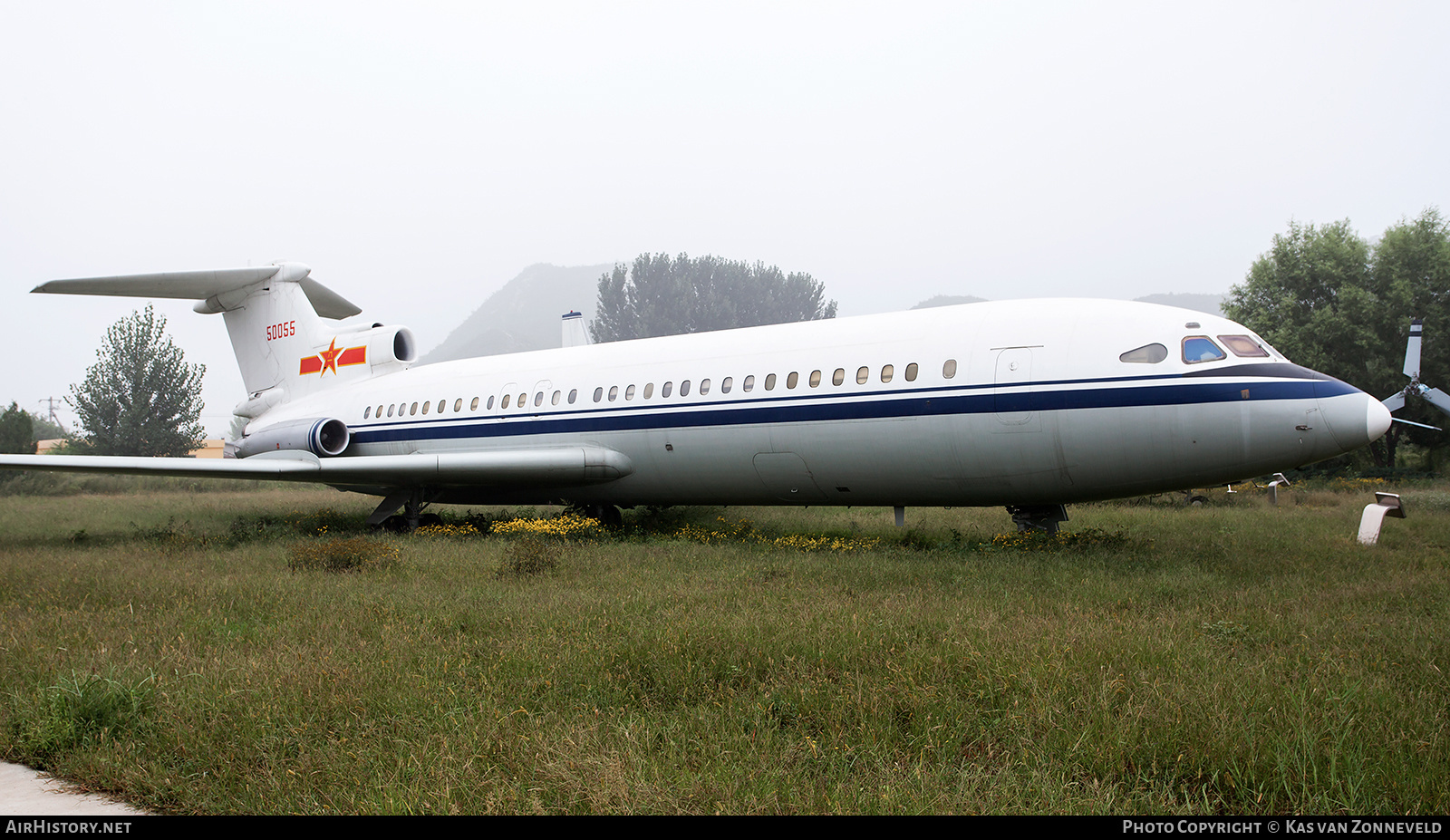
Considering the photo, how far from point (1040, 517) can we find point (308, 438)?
1327 cm

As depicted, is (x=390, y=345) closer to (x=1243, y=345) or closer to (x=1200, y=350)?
(x=1200, y=350)

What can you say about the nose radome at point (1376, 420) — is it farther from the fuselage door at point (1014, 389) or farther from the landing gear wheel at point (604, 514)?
the landing gear wheel at point (604, 514)

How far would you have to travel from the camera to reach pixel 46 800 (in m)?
3.66

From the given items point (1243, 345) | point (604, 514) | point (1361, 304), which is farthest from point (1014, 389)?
point (1361, 304)

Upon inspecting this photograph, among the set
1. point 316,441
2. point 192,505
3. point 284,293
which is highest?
point 284,293

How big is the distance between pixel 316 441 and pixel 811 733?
14.3 metres

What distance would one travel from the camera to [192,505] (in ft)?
76.2

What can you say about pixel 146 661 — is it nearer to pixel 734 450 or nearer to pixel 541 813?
pixel 541 813

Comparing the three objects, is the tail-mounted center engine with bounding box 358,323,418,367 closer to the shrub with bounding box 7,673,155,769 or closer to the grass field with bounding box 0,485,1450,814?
the grass field with bounding box 0,485,1450,814

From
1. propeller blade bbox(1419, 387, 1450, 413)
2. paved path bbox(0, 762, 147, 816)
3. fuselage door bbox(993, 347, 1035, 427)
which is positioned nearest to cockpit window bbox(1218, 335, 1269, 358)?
fuselage door bbox(993, 347, 1035, 427)

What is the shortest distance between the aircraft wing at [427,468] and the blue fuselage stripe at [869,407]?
0.51 metres
